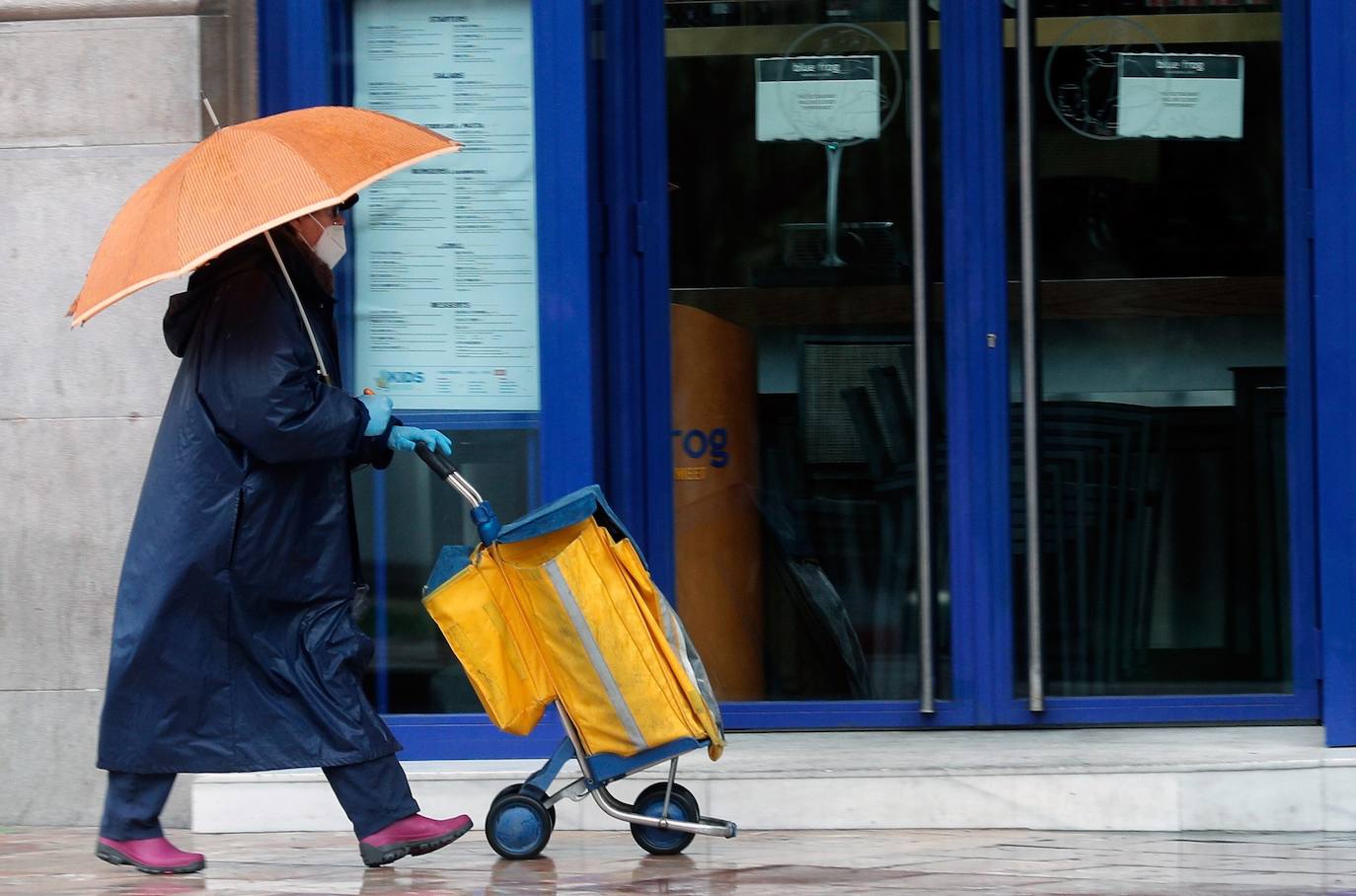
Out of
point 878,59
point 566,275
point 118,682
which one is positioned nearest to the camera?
point 118,682

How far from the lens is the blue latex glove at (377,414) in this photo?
189 inches

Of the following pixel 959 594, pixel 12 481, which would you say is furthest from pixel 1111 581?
pixel 12 481

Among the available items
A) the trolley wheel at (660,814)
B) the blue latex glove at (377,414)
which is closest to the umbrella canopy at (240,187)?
the blue latex glove at (377,414)

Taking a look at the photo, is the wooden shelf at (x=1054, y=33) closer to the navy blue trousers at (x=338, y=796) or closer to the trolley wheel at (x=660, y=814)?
the trolley wheel at (x=660, y=814)

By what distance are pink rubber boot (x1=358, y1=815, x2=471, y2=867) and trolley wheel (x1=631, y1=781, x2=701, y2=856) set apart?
0.48 metres

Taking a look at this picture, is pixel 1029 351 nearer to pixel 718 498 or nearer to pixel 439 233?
pixel 718 498

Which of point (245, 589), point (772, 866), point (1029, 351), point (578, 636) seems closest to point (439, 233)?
point (245, 589)

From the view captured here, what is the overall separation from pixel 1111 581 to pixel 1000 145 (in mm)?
1462

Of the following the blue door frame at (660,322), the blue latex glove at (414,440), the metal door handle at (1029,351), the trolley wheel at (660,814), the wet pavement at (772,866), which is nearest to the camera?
the wet pavement at (772,866)

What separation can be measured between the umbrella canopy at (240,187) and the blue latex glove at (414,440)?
0.64 meters

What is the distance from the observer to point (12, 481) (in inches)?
242

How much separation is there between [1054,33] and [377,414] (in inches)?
107

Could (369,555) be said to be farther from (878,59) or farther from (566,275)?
(878,59)

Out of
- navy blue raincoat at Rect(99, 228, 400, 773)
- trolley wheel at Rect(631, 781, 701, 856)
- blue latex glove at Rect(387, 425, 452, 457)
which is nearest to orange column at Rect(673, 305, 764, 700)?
trolley wheel at Rect(631, 781, 701, 856)
